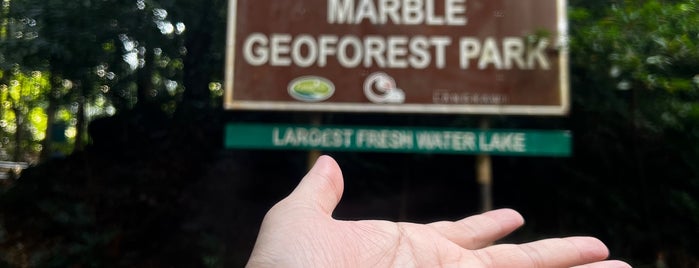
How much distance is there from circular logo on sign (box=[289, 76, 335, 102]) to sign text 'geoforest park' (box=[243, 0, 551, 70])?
0.44ft

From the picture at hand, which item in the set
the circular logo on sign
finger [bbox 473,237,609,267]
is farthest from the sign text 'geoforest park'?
finger [bbox 473,237,609,267]

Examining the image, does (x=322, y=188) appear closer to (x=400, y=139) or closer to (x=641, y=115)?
(x=400, y=139)

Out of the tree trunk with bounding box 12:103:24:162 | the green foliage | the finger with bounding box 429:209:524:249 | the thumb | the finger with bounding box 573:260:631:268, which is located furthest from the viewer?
the tree trunk with bounding box 12:103:24:162

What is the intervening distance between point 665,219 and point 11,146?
58.8 ft

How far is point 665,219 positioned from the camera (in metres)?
5.24

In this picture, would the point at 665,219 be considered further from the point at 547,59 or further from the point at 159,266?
the point at 159,266

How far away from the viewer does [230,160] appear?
6625 mm

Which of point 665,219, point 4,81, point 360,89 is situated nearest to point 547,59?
point 360,89

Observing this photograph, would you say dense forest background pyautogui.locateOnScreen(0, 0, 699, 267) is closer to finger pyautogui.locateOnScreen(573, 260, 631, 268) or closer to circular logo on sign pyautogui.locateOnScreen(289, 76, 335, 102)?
circular logo on sign pyautogui.locateOnScreen(289, 76, 335, 102)

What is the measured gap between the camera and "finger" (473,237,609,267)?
92.0 inches

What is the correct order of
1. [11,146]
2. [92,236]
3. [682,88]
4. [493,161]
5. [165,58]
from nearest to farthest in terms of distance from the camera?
1. [682,88]
2. [92,236]
3. [493,161]
4. [165,58]
5. [11,146]

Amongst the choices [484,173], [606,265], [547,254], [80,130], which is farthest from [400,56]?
[80,130]

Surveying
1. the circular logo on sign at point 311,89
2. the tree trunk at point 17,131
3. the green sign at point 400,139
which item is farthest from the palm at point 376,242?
the tree trunk at point 17,131

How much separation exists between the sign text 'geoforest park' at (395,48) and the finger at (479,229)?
2196 millimetres
